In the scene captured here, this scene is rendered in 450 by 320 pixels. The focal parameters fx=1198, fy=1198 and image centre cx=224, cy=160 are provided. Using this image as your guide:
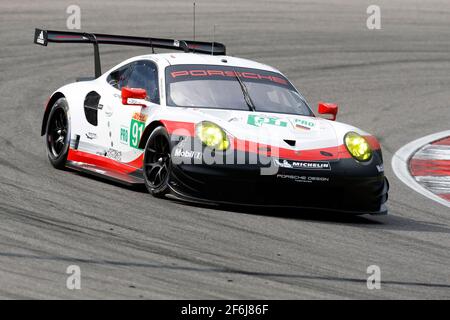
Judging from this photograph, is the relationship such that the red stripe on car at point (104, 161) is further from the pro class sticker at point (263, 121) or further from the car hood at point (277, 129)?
the pro class sticker at point (263, 121)

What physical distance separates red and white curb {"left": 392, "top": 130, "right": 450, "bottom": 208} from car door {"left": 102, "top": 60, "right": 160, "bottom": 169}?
2.99 m

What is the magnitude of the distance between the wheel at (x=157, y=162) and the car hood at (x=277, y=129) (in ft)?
1.18

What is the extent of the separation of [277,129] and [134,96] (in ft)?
4.48

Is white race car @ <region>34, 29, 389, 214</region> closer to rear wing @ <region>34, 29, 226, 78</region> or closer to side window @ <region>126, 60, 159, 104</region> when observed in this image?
side window @ <region>126, 60, 159, 104</region>

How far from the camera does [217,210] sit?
9.70 m

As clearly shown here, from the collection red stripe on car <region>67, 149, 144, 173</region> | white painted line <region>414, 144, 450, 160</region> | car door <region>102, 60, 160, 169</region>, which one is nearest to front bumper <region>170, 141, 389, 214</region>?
red stripe on car <region>67, 149, 144, 173</region>

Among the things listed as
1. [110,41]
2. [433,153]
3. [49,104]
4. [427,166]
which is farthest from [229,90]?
[433,153]

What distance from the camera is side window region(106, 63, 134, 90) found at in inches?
448

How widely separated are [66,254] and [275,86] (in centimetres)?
399

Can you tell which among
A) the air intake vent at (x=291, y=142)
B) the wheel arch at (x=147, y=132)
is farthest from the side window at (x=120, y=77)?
the air intake vent at (x=291, y=142)

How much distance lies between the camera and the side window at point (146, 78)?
425 inches

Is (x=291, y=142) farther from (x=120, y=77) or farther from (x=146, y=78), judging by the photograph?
(x=120, y=77)

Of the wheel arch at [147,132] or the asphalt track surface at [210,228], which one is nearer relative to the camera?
the asphalt track surface at [210,228]
